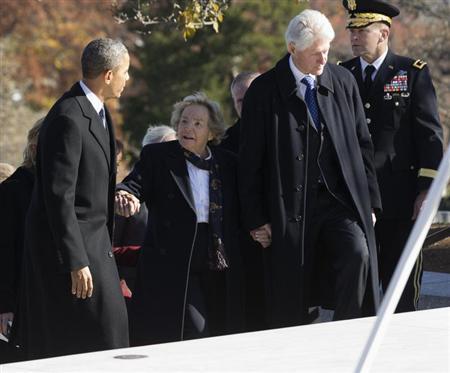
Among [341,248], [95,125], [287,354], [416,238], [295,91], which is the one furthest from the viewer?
[295,91]

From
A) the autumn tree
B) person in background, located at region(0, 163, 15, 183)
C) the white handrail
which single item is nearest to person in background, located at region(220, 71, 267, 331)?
person in background, located at region(0, 163, 15, 183)

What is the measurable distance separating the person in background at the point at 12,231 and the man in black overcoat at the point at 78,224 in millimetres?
579

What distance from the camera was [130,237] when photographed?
838cm

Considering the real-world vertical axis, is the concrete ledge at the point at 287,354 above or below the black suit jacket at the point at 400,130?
below

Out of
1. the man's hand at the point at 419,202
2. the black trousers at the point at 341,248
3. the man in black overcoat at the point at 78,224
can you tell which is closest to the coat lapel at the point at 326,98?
the black trousers at the point at 341,248

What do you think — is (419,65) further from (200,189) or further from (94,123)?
(94,123)

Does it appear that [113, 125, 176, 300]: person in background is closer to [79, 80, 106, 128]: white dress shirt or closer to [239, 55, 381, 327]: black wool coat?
[239, 55, 381, 327]: black wool coat

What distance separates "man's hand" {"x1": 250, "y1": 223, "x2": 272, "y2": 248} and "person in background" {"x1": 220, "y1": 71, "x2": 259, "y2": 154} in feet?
2.86

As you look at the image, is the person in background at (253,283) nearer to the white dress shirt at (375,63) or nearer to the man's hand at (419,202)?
the man's hand at (419,202)

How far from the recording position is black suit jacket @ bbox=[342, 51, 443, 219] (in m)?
7.81

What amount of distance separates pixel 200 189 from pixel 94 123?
1188 millimetres

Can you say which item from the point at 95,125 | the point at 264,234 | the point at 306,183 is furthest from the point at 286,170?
the point at 95,125

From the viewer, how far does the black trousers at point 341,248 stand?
7012mm

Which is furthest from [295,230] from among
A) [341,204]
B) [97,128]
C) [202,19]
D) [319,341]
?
[202,19]
